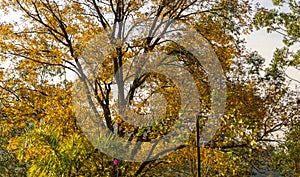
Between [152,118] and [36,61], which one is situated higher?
[36,61]

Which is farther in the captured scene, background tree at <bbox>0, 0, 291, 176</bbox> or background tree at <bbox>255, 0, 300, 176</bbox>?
background tree at <bbox>255, 0, 300, 176</bbox>

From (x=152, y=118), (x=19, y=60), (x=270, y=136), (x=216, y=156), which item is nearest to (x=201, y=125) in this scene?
(x=216, y=156)

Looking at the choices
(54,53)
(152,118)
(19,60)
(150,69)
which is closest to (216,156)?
(152,118)

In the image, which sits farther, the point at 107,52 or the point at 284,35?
the point at 284,35

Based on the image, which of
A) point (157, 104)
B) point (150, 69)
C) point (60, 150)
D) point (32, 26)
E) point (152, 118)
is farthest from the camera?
point (32, 26)

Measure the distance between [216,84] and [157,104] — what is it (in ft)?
5.04

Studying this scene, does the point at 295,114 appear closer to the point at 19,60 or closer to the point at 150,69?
the point at 150,69

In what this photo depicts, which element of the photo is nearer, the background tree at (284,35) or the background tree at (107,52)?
the background tree at (107,52)

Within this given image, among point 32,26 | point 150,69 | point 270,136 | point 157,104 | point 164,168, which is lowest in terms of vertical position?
point 164,168

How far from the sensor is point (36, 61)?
401 inches

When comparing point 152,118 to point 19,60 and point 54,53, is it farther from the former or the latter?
point 19,60

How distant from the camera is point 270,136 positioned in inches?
367

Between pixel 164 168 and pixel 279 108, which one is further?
pixel 279 108

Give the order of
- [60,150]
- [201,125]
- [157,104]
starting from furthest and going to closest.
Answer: [157,104] < [201,125] < [60,150]
